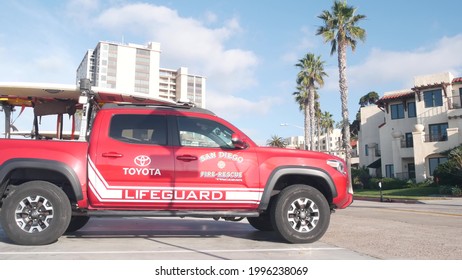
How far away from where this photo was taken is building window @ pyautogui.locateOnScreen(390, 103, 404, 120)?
120 feet

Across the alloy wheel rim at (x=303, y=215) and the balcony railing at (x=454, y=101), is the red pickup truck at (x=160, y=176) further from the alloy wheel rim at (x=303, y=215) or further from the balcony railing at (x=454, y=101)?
the balcony railing at (x=454, y=101)

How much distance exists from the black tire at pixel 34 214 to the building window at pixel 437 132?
3373 centimetres

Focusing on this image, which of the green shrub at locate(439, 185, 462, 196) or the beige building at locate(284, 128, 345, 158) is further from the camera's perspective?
the beige building at locate(284, 128, 345, 158)

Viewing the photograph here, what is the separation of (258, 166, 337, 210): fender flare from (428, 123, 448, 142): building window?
3106cm

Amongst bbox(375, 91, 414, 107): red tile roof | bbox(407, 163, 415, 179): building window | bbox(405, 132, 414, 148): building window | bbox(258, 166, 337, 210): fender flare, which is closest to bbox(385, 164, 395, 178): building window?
bbox(407, 163, 415, 179): building window

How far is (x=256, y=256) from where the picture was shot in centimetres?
481

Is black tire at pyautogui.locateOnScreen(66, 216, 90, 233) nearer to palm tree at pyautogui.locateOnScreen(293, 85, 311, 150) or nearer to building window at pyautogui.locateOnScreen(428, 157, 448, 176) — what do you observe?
building window at pyautogui.locateOnScreen(428, 157, 448, 176)

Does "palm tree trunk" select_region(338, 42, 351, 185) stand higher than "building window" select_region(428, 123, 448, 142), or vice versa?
"palm tree trunk" select_region(338, 42, 351, 185)

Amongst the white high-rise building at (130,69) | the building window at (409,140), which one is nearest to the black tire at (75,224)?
the building window at (409,140)

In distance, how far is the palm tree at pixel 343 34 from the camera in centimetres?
3058

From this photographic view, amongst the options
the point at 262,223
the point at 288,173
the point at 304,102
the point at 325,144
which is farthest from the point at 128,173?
the point at 325,144

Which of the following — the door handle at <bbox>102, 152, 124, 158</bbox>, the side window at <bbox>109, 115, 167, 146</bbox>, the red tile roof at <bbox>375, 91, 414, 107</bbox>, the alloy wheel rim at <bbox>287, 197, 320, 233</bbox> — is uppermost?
the red tile roof at <bbox>375, 91, 414, 107</bbox>
